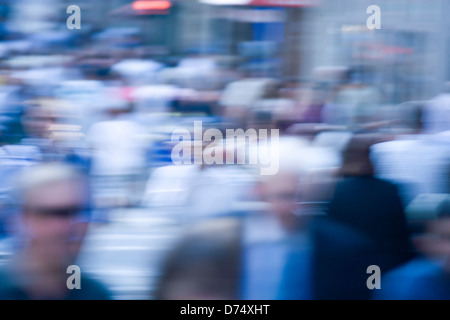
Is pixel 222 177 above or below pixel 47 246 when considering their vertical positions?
above

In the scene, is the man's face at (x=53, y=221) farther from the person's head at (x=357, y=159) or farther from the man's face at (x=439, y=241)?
the man's face at (x=439, y=241)

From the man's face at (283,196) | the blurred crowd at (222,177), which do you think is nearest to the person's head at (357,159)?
the blurred crowd at (222,177)

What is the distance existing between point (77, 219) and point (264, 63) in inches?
39.0

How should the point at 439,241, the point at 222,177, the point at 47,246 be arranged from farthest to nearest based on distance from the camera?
the point at 222,177
the point at 439,241
the point at 47,246

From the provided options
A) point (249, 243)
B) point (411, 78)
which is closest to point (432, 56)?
point (411, 78)

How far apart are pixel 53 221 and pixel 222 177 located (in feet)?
2.09

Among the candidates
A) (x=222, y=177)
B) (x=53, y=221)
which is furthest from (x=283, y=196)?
(x=53, y=221)

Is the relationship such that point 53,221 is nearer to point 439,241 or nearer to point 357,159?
point 357,159

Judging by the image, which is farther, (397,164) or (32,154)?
(397,164)

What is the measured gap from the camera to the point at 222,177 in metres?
2.36

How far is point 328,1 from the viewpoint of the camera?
8.68ft

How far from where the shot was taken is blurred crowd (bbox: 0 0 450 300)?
6.51 feet
